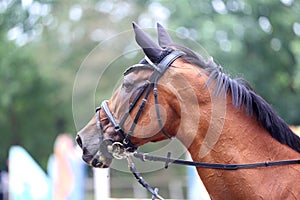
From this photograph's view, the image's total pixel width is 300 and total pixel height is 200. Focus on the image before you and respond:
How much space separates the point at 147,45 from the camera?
398 cm

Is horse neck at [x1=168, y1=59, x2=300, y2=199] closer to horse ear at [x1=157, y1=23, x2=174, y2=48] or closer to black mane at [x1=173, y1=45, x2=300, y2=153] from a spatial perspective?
black mane at [x1=173, y1=45, x2=300, y2=153]

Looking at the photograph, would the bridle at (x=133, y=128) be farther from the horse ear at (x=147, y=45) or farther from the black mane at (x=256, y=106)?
the black mane at (x=256, y=106)

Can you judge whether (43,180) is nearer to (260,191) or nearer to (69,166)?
(69,166)

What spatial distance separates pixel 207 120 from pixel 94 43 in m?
22.1

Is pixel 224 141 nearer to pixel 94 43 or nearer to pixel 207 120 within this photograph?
pixel 207 120

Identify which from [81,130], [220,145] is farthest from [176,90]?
[81,130]

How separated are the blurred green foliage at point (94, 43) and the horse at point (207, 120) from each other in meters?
9.09

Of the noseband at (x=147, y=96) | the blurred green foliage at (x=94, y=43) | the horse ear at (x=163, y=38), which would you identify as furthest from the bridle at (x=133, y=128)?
the blurred green foliage at (x=94, y=43)

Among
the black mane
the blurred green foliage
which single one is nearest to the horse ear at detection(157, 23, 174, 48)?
the black mane

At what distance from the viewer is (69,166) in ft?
33.5

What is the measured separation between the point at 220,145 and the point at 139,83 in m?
0.71

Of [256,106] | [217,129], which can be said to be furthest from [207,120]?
[256,106]

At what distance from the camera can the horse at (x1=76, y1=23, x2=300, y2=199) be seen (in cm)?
385

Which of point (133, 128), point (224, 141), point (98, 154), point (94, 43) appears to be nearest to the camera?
point (224, 141)
